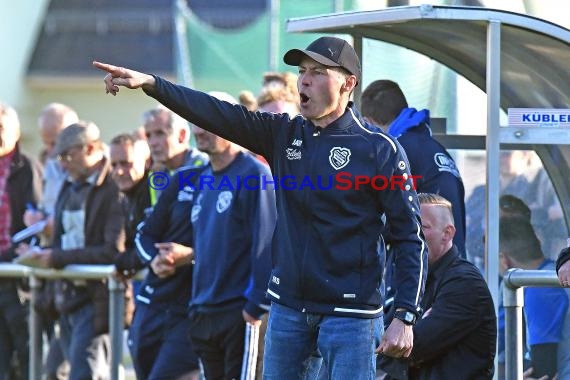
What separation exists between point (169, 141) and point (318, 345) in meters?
3.55

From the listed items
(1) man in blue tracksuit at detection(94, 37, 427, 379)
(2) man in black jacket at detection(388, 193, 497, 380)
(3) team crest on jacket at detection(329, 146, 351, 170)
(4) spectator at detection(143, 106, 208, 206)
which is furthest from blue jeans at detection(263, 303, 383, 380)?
(4) spectator at detection(143, 106, 208, 206)

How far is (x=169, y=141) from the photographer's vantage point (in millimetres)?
9688

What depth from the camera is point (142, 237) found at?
9.20 meters

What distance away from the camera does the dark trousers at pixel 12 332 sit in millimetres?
10711

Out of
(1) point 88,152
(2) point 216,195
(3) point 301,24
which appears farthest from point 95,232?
(3) point 301,24

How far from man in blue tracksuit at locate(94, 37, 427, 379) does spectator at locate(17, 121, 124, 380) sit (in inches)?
141

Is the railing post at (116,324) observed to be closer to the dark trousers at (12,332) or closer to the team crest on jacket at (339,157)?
the dark trousers at (12,332)

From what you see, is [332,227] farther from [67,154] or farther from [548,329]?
[67,154]

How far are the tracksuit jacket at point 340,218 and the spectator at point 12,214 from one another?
4715 mm

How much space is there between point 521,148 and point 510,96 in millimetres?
334

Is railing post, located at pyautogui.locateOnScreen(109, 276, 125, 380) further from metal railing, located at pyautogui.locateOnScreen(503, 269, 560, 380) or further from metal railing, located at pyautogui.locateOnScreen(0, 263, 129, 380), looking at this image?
metal railing, located at pyautogui.locateOnScreen(503, 269, 560, 380)

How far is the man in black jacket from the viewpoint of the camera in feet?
22.9

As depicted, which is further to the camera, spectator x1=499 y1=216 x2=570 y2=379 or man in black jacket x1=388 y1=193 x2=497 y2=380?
spectator x1=499 y1=216 x2=570 y2=379

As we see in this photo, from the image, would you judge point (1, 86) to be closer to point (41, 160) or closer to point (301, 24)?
point (41, 160)
